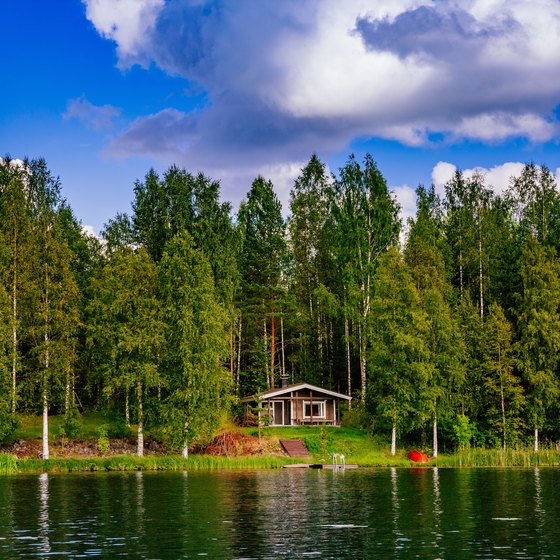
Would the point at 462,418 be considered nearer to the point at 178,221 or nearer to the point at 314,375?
the point at 314,375

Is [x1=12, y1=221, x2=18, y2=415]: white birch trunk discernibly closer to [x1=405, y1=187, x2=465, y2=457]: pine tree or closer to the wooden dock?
the wooden dock

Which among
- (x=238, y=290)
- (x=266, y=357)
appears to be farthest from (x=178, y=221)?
(x=266, y=357)

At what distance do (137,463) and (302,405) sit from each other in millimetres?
25783

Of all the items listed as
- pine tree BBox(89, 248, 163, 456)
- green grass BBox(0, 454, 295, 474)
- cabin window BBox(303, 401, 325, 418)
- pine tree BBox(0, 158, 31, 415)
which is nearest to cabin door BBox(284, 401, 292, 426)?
cabin window BBox(303, 401, 325, 418)

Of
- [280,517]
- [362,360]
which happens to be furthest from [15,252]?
[280,517]

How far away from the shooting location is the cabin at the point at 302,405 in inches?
3216

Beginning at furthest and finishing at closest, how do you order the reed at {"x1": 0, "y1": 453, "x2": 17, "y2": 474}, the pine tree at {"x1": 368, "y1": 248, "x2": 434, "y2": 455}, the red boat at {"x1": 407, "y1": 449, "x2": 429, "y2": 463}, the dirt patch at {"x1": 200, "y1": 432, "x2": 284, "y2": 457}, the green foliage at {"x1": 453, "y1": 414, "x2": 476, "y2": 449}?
the green foliage at {"x1": 453, "y1": 414, "x2": 476, "y2": 449}, the pine tree at {"x1": 368, "y1": 248, "x2": 434, "y2": 455}, the dirt patch at {"x1": 200, "y1": 432, "x2": 284, "y2": 457}, the red boat at {"x1": 407, "y1": 449, "x2": 429, "y2": 463}, the reed at {"x1": 0, "y1": 453, "x2": 17, "y2": 474}

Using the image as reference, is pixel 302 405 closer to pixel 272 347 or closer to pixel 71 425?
pixel 272 347

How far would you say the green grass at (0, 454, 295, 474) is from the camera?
190 feet

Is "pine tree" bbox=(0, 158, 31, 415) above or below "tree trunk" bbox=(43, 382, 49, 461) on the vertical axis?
above

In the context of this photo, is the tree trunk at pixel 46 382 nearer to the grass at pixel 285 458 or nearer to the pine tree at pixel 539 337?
the grass at pixel 285 458

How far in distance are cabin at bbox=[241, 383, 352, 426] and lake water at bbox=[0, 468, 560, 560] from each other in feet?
98.4

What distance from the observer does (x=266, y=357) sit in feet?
270

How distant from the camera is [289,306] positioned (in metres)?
84.8
